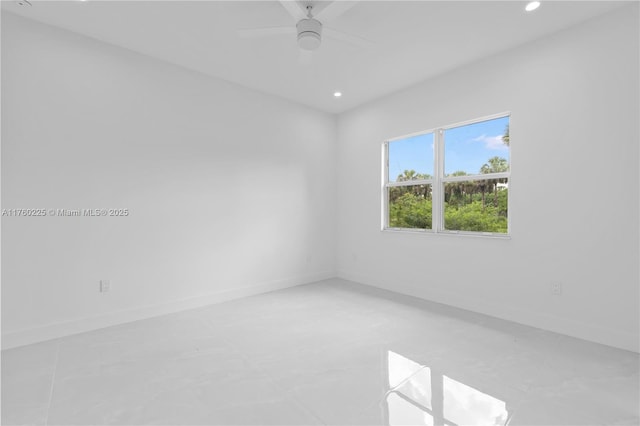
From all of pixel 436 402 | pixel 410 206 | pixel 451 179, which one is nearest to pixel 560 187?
pixel 451 179

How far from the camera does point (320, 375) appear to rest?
2.09 metres

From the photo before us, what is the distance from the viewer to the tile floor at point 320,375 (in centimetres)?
170

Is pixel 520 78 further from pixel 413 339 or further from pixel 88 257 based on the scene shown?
pixel 88 257

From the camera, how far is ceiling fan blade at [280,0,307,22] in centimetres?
211

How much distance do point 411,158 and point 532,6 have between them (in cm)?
205

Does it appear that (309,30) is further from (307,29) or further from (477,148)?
(477,148)

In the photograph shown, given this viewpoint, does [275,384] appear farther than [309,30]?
No

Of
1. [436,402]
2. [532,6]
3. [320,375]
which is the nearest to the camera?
[436,402]

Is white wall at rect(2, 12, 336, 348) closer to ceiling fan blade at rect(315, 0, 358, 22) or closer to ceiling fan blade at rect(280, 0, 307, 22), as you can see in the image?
ceiling fan blade at rect(280, 0, 307, 22)

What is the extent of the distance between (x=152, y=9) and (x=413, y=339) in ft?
11.7

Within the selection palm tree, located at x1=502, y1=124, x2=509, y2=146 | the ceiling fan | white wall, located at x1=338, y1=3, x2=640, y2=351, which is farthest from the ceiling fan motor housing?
palm tree, located at x1=502, y1=124, x2=509, y2=146

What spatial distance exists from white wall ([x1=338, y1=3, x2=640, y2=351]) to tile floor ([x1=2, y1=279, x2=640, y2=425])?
34cm

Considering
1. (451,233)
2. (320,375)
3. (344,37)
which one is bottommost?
(320,375)

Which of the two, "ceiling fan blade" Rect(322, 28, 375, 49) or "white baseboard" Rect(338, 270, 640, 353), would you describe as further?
"white baseboard" Rect(338, 270, 640, 353)
